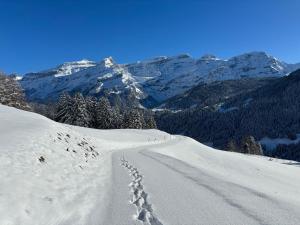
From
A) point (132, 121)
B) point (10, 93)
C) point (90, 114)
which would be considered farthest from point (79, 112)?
point (132, 121)

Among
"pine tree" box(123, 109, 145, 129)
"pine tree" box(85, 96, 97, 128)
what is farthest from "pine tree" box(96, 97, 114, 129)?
"pine tree" box(123, 109, 145, 129)

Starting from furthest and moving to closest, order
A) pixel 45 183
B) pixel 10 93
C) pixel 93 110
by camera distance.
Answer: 1. pixel 93 110
2. pixel 10 93
3. pixel 45 183

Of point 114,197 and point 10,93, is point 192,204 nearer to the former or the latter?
point 114,197

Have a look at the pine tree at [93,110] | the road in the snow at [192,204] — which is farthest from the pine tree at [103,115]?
the road in the snow at [192,204]

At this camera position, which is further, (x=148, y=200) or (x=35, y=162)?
(x=35, y=162)

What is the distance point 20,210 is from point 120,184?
5962mm

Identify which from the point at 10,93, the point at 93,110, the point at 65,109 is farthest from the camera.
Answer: the point at 93,110

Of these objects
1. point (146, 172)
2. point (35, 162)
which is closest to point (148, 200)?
point (35, 162)

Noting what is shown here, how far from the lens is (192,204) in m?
10.9

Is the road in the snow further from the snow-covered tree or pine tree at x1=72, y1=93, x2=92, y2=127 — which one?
pine tree at x1=72, y1=93, x2=92, y2=127

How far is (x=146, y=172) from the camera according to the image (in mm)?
19016

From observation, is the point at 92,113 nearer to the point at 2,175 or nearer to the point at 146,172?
the point at 146,172

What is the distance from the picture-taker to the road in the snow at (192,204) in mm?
9227

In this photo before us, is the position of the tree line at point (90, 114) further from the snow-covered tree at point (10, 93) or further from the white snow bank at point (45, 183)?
the white snow bank at point (45, 183)
